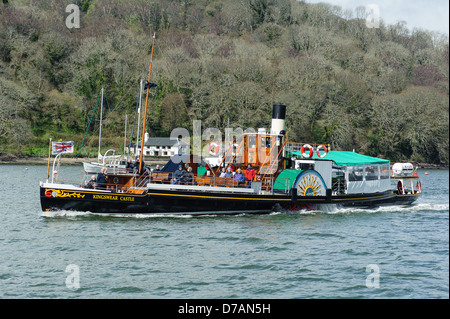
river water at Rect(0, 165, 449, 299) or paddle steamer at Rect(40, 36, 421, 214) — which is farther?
paddle steamer at Rect(40, 36, 421, 214)

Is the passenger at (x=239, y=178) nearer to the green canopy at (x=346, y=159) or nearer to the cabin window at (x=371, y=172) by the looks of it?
the green canopy at (x=346, y=159)

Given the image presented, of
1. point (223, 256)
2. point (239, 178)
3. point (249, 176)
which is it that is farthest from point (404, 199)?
point (223, 256)

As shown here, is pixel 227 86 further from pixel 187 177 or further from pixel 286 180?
pixel 187 177

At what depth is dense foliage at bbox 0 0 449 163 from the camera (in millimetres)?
105562

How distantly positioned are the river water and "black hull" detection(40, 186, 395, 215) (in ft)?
1.91

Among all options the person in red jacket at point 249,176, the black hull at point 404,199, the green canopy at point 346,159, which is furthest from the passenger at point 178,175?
Result: the black hull at point 404,199

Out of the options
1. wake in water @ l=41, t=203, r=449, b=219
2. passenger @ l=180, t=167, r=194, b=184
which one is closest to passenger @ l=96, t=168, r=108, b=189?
wake in water @ l=41, t=203, r=449, b=219

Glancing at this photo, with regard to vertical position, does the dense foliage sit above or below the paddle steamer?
above

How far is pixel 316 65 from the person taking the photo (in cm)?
11350

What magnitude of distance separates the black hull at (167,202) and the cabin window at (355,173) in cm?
619

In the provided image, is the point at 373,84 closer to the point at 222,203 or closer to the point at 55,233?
the point at 222,203

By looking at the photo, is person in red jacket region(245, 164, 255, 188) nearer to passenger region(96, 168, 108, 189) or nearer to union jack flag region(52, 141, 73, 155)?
passenger region(96, 168, 108, 189)

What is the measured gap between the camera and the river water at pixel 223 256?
71.2 ft
